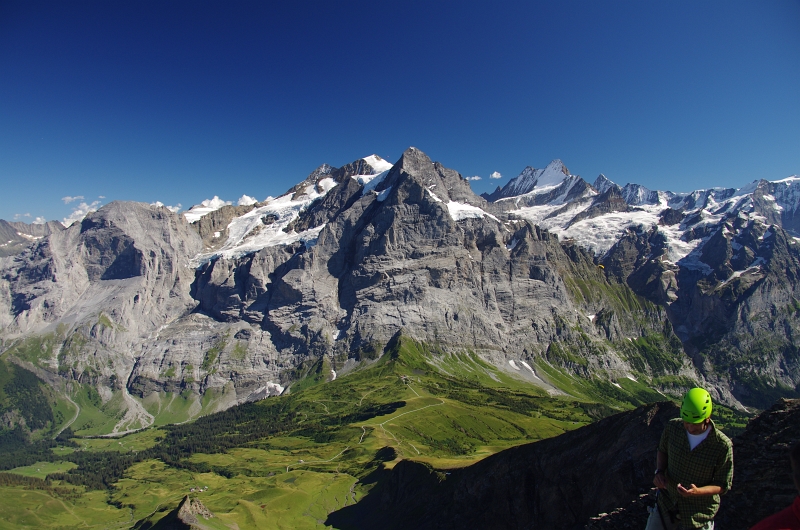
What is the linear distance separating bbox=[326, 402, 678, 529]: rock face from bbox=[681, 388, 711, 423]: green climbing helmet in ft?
104

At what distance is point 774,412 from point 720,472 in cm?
1394

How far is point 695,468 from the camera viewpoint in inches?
539

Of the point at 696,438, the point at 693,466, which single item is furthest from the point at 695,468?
the point at 696,438

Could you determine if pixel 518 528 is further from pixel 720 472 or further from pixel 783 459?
pixel 720 472

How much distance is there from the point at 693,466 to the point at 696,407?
2237mm

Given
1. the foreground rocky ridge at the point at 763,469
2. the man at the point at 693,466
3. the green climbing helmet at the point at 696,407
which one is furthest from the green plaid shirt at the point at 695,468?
the foreground rocky ridge at the point at 763,469

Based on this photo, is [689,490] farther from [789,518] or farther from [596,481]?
[596,481]

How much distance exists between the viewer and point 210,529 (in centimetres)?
9581

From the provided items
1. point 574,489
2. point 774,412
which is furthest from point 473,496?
point 774,412

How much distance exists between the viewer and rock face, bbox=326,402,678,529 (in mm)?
42000

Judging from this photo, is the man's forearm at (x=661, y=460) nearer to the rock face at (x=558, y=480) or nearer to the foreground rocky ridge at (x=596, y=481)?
the foreground rocky ridge at (x=596, y=481)

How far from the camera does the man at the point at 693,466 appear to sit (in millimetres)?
13047

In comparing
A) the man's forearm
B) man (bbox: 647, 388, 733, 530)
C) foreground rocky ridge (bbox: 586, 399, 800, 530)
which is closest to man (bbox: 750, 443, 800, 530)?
man (bbox: 647, 388, 733, 530)

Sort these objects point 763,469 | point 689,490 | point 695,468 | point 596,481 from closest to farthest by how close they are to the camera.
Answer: point 689,490, point 695,468, point 763,469, point 596,481
